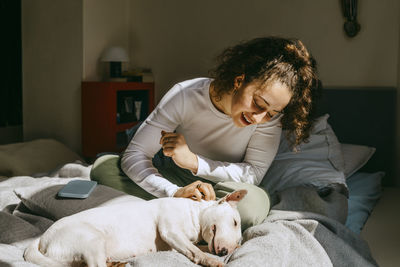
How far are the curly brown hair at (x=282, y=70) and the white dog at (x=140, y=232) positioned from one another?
1.69ft

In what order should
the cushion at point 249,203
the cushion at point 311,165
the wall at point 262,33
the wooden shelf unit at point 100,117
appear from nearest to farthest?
the cushion at point 249,203 → the cushion at point 311,165 → the wall at point 262,33 → the wooden shelf unit at point 100,117

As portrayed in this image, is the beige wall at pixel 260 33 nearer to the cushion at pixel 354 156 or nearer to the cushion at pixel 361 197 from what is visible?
the cushion at pixel 354 156

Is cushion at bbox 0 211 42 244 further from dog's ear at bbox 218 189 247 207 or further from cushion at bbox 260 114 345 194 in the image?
cushion at bbox 260 114 345 194

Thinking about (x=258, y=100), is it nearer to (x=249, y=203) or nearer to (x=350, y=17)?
(x=249, y=203)

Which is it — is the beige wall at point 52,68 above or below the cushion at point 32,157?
above

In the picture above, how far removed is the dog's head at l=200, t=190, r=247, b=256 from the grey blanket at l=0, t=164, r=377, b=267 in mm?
55

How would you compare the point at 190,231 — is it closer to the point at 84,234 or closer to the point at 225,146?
the point at 84,234

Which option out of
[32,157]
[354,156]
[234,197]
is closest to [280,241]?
[234,197]

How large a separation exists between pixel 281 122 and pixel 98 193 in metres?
0.73

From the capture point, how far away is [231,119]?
1.46 m

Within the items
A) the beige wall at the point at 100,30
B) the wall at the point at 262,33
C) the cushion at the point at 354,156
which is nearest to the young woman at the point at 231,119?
the cushion at the point at 354,156

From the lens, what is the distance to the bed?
1061 millimetres

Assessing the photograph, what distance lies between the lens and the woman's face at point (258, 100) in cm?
125

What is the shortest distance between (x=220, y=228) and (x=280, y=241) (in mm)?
242
